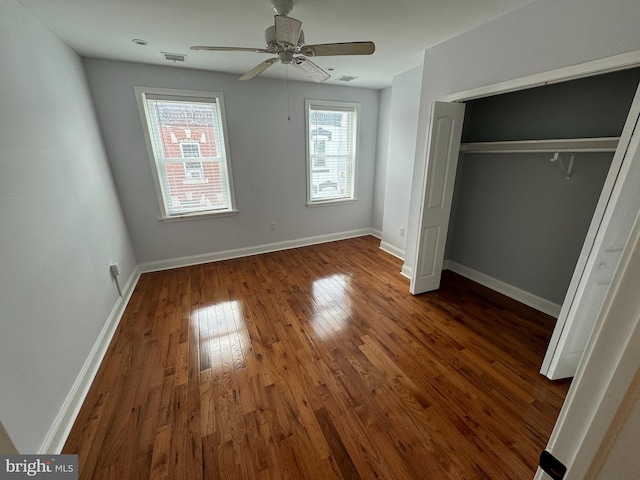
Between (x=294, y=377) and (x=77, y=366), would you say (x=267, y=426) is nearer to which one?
(x=294, y=377)

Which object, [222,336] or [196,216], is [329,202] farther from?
[222,336]

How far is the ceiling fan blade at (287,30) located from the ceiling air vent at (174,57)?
1678mm

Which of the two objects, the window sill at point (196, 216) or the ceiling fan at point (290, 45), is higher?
the ceiling fan at point (290, 45)

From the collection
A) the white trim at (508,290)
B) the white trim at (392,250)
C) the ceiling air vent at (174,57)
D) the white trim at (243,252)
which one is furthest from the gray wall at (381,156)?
the ceiling air vent at (174,57)

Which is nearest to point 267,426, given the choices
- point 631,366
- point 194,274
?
point 631,366

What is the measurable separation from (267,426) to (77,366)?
56.2 inches

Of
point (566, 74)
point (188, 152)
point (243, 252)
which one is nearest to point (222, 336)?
point (243, 252)

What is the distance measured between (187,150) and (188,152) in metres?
0.03

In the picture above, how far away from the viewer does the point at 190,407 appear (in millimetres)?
1670

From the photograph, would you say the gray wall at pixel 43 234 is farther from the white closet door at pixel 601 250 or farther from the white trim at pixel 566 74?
the white trim at pixel 566 74

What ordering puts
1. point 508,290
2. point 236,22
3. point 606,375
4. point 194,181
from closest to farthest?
point 606,375
point 236,22
point 508,290
point 194,181

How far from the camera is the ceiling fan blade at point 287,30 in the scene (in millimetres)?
1589

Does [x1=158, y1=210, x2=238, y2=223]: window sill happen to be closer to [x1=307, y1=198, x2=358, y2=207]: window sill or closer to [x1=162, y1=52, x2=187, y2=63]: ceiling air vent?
[x1=307, y1=198, x2=358, y2=207]: window sill

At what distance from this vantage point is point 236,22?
2.06m
